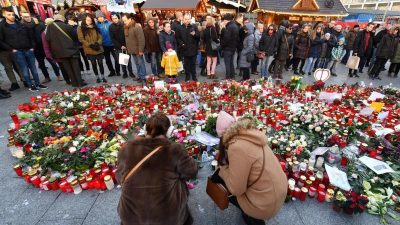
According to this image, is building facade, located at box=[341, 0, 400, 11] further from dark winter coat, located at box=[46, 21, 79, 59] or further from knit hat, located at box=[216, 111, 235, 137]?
knit hat, located at box=[216, 111, 235, 137]

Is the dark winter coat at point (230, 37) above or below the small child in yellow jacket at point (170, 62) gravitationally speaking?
above

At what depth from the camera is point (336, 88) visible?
19.6 feet

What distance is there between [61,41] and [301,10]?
19275 mm

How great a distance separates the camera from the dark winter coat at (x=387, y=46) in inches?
311

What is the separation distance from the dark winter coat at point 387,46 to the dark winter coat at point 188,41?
646cm

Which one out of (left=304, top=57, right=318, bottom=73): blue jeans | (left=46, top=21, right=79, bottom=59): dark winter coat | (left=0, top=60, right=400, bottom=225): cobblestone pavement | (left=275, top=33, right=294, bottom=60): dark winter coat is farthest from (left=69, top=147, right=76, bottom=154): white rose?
(left=304, top=57, right=318, bottom=73): blue jeans

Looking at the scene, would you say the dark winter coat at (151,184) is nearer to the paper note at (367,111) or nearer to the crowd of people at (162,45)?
the paper note at (367,111)

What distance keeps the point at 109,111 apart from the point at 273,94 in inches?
146

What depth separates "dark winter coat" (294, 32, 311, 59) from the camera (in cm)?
767

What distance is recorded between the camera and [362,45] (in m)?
8.46

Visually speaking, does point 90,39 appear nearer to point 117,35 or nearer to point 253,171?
point 117,35

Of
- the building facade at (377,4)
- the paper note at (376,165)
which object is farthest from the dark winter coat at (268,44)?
the building facade at (377,4)

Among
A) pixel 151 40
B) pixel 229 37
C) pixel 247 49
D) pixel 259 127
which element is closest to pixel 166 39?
pixel 151 40

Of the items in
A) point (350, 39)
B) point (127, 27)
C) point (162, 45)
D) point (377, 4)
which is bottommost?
point (350, 39)
